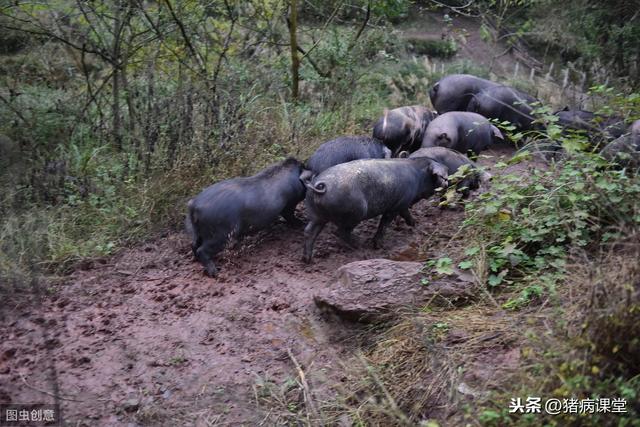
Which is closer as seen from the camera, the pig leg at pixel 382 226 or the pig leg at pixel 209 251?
the pig leg at pixel 209 251

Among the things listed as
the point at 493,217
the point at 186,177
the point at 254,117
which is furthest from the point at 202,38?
the point at 493,217

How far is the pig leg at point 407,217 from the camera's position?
19.4 ft

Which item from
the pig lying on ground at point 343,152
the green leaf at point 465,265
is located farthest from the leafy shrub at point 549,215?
the pig lying on ground at point 343,152

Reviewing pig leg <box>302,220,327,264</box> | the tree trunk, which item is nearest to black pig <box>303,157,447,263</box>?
pig leg <box>302,220,327,264</box>

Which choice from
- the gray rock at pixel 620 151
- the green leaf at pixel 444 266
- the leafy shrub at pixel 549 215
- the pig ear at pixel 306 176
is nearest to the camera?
the leafy shrub at pixel 549 215

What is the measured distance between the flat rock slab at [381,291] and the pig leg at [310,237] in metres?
0.80

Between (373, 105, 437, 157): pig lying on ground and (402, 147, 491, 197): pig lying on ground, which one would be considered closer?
(402, 147, 491, 197): pig lying on ground

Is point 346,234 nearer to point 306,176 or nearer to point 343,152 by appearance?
point 306,176

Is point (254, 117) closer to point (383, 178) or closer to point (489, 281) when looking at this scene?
point (383, 178)

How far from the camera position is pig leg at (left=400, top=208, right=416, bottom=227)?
5902mm

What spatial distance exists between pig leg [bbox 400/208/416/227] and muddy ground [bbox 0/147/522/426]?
1.04 ft

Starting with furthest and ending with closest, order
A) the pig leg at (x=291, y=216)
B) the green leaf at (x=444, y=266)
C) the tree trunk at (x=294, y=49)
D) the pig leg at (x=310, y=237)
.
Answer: the tree trunk at (x=294, y=49), the pig leg at (x=291, y=216), the pig leg at (x=310, y=237), the green leaf at (x=444, y=266)

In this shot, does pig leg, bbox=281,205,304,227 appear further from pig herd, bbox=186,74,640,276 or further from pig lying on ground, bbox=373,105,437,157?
pig lying on ground, bbox=373,105,437,157

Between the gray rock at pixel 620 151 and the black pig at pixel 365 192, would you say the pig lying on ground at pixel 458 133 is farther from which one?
the gray rock at pixel 620 151
